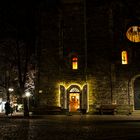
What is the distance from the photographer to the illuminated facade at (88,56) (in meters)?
38.0

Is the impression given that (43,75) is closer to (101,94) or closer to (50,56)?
(50,56)

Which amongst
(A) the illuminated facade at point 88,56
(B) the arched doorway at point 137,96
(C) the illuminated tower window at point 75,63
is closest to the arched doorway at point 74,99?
(A) the illuminated facade at point 88,56

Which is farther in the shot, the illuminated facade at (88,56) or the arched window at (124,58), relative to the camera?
the arched window at (124,58)

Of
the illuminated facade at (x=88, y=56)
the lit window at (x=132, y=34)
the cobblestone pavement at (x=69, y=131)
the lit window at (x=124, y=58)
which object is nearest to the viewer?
the cobblestone pavement at (x=69, y=131)

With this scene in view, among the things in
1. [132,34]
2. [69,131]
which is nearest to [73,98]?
[132,34]

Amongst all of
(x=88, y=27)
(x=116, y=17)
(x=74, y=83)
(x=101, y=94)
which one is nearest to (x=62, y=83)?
(x=74, y=83)

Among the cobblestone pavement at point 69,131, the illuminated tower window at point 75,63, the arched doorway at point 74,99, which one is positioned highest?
the illuminated tower window at point 75,63

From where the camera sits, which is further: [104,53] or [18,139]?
[104,53]

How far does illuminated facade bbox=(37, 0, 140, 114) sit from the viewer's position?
37969 mm

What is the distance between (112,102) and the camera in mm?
37781

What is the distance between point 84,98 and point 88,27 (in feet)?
28.1

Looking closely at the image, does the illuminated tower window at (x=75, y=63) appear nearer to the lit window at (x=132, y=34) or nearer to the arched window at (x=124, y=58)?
the arched window at (x=124, y=58)

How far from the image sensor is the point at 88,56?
38.7 m

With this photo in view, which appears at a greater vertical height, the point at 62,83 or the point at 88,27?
the point at 88,27
